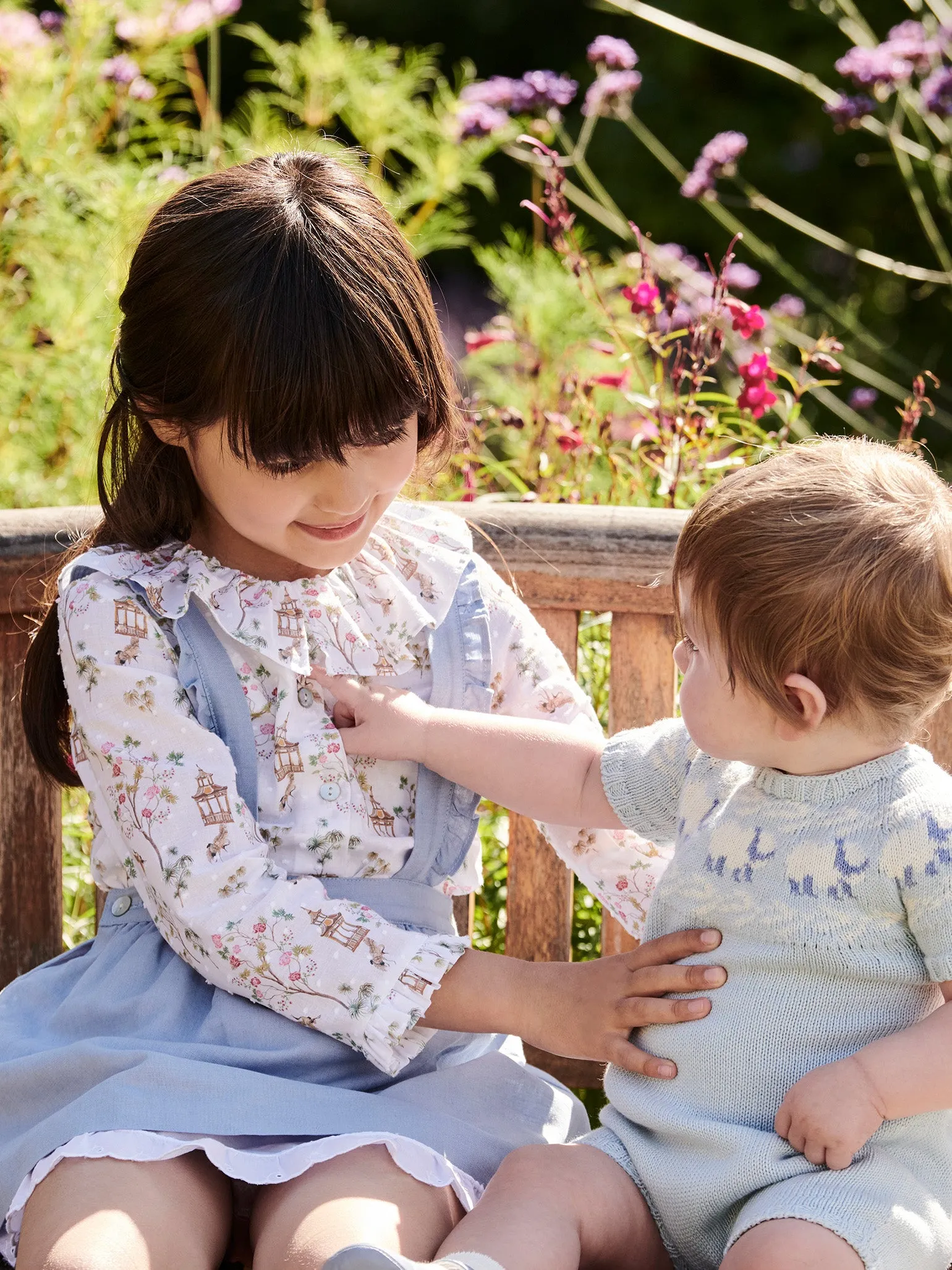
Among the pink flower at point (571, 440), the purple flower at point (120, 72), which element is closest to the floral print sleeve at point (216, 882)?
the pink flower at point (571, 440)

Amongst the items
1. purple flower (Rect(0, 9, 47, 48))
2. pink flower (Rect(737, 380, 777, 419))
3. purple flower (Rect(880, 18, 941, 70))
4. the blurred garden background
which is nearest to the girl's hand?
the blurred garden background

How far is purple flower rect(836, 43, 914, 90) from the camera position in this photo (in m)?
2.75

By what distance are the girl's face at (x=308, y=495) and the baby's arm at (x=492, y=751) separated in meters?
0.18

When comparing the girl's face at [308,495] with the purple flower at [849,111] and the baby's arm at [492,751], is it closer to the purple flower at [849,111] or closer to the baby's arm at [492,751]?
the baby's arm at [492,751]

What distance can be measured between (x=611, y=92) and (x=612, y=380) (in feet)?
2.35

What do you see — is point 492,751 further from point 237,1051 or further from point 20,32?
point 20,32

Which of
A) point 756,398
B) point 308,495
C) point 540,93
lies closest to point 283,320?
point 308,495

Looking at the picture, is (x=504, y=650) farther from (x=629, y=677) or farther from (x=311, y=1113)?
(x=311, y=1113)

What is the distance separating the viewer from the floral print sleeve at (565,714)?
183 centimetres

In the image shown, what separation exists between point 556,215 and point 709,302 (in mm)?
367

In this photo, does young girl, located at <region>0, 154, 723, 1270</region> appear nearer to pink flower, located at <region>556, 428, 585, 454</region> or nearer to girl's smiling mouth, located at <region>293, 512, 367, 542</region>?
girl's smiling mouth, located at <region>293, 512, 367, 542</region>

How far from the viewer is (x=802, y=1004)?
55.9 inches

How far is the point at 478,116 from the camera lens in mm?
2807

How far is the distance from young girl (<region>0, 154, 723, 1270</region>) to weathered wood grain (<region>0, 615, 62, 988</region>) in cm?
21
